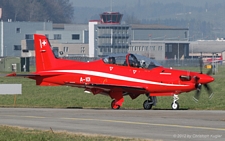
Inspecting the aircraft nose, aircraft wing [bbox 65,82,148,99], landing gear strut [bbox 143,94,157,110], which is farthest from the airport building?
the aircraft nose

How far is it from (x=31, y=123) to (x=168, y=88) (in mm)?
7454

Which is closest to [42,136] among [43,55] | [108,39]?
[43,55]

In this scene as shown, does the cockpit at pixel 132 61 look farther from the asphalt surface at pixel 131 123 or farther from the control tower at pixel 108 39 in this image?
the control tower at pixel 108 39

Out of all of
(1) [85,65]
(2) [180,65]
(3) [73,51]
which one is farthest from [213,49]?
(1) [85,65]

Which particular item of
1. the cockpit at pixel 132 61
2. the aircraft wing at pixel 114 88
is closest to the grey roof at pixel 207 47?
the cockpit at pixel 132 61

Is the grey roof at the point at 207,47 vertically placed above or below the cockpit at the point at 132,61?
below

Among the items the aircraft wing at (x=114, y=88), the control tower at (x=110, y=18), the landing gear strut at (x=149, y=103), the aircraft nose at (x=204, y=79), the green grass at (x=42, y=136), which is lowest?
the landing gear strut at (x=149, y=103)

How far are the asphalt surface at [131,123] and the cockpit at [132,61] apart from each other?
303 centimetres

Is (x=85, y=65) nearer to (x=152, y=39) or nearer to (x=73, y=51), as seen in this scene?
(x=73, y=51)

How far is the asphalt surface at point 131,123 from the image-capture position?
17.4 metres

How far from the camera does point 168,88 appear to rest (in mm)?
26203

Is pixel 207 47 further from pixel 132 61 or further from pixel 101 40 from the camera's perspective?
pixel 132 61

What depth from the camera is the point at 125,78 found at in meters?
27.1

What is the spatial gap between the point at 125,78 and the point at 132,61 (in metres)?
0.77
